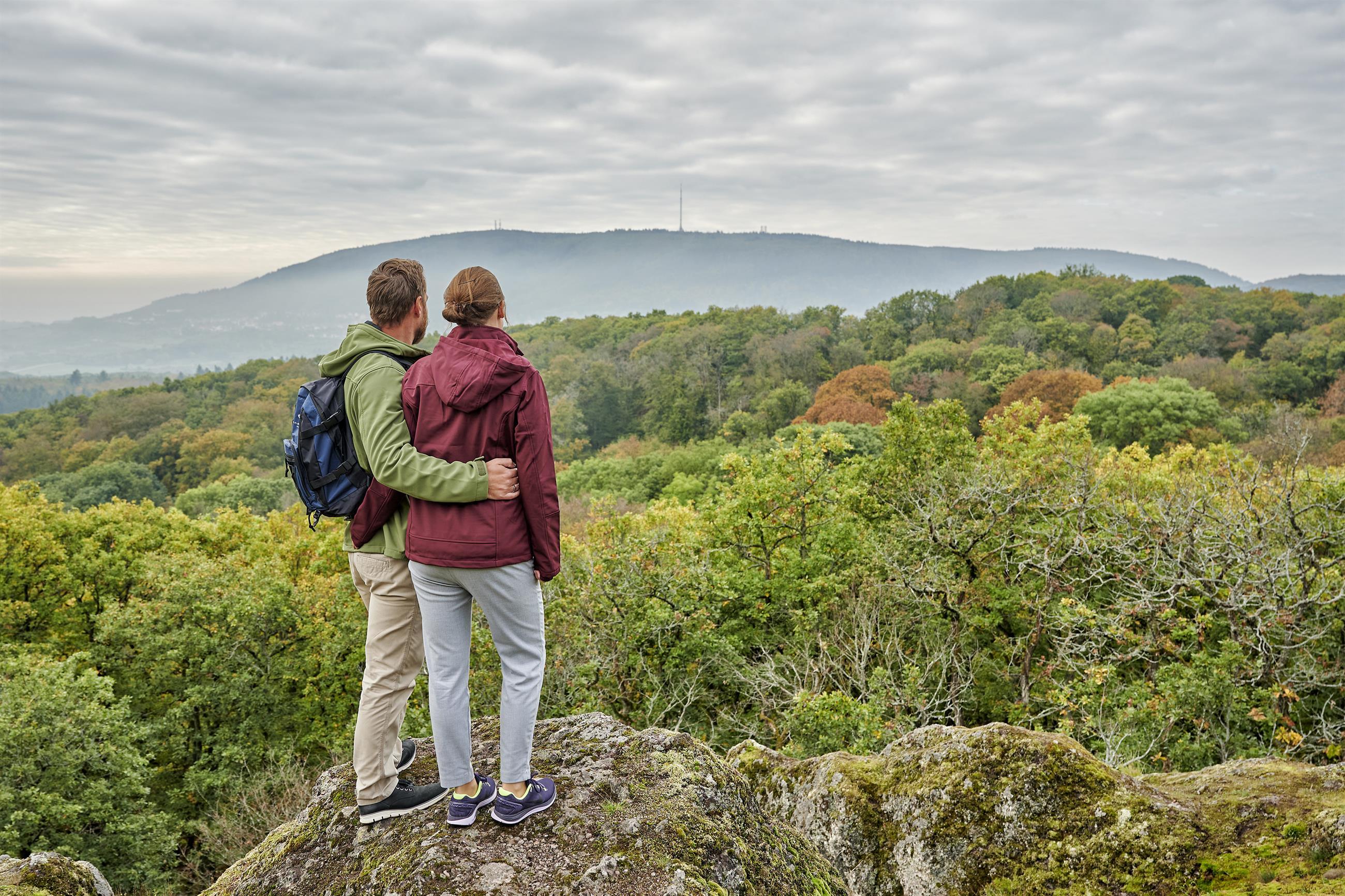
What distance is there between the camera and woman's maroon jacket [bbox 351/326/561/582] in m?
3.26

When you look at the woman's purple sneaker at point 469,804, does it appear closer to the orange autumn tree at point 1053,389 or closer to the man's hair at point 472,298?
the man's hair at point 472,298

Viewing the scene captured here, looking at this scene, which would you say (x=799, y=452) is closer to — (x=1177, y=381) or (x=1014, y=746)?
(x=1014, y=746)

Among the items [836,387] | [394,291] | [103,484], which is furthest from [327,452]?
[103,484]

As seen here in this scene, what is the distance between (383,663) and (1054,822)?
3335 mm

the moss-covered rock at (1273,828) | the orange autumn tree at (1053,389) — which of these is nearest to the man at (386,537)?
the moss-covered rock at (1273,828)

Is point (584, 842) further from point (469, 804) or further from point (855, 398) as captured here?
point (855, 398)

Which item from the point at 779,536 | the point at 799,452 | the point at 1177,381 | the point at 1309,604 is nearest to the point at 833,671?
the point at 779,536

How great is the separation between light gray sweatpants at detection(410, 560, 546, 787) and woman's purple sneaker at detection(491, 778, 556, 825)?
0.22ft

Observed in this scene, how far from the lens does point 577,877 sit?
314 cm

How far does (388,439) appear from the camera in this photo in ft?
10.9

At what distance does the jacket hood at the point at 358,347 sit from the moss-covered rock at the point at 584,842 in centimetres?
219

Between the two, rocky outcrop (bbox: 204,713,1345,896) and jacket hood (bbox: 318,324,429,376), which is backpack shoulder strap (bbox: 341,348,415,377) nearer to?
jacket hood (bbox: 318,324,429,376)

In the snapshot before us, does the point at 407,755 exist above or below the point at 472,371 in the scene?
below

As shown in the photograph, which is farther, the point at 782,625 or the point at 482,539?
the point at 782,625
